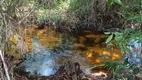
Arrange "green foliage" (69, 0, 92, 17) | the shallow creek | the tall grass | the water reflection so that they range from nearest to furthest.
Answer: the tall grass < the shallow creek < the water reflection < "green foliage" (69, 0, 92, 17)

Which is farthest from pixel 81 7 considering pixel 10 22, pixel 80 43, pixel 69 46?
pixel 10 22

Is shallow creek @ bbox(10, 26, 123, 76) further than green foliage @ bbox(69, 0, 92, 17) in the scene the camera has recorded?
No

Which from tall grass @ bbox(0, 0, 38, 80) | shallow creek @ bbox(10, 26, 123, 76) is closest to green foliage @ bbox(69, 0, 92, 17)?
shallow creek @ bbox(10, 26, 123, 76)

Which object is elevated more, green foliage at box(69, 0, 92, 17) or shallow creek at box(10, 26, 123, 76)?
green foliage at box(69, 0, 92, 17)

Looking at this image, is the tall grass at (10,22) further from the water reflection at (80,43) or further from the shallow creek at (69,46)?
the water reflection at (80,43)

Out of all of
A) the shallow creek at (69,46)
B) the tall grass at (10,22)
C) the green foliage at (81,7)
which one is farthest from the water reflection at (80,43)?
the tall grass at (10,22)

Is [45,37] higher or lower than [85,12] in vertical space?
lower

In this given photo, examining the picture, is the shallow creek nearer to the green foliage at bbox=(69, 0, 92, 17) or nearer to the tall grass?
the green foliage at bbox=(69, 0, 92, 17)

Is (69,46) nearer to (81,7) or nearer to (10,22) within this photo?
(81,7)

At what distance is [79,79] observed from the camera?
3318 millimetres

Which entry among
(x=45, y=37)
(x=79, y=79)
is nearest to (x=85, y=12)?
(x=45, y=37)

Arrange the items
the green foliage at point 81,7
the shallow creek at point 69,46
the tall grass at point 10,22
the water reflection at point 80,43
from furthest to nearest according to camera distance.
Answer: the green foliage at point 81,7
the water reflection at point 80,43
the shallow creek at point 69,46
the tall grass at point 10,22

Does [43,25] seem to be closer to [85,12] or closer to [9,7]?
[85,12]

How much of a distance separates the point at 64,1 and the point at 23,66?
3.59 m
